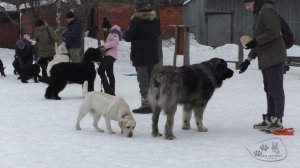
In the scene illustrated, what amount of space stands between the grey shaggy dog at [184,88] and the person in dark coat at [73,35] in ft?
17.2

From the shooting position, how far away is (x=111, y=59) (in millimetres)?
10188

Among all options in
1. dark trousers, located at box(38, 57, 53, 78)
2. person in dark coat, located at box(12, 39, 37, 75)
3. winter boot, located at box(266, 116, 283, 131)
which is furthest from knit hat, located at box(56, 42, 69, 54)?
winter boot, located at box(266, 116, 283, 131)

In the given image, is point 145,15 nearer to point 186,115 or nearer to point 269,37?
point 186,115

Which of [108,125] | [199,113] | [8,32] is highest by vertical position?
[8,32]

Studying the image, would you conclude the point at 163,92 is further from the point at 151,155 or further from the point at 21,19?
the point at 21,19

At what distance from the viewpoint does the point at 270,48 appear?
646 cm

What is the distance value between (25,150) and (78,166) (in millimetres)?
1006

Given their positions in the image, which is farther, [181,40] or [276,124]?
[181,40]

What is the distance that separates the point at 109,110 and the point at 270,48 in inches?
88.3

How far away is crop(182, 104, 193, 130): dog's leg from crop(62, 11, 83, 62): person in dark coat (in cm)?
521

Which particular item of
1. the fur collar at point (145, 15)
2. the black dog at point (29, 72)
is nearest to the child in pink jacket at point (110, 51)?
the fur collar at point (145, 15)

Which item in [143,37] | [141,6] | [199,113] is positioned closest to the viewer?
[199,113]

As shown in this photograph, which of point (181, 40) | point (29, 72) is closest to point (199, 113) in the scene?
point (29, 72)

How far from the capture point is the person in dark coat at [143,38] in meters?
7.97
